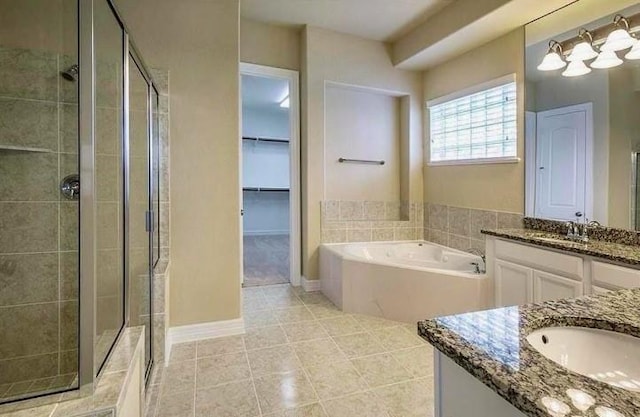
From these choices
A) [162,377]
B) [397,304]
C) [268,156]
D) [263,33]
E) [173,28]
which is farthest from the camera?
[268,156]

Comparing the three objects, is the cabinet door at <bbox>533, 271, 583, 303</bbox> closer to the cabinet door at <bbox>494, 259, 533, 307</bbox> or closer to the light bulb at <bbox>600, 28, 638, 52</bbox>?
the cabinet door at <bbox>494, 259, 533, 307</bbox>

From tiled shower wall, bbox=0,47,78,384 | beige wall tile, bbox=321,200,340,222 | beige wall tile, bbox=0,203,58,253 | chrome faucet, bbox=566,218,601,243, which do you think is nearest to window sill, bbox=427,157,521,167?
chrome faucet, bbox=566,218,601,243

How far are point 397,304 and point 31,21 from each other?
3274 millimetres

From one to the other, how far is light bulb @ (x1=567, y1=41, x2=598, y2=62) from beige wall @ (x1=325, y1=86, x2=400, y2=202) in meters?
2.08

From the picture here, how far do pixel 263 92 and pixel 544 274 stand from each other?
16.9ft

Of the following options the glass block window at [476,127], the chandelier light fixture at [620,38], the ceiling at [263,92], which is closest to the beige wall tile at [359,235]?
the glass block window at [476,127]

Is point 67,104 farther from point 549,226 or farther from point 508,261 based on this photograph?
point 549,226

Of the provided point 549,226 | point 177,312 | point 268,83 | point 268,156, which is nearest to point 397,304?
point 549,226

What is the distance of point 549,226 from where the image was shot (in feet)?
9.04

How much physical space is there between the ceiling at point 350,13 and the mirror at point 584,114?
1083 mm

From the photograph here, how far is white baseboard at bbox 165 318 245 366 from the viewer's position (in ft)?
8.45

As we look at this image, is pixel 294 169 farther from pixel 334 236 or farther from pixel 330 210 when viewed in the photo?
pixel 334 236

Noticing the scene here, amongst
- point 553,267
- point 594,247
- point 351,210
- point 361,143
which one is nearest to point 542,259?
point 553,267

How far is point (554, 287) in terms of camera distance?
2188mm
